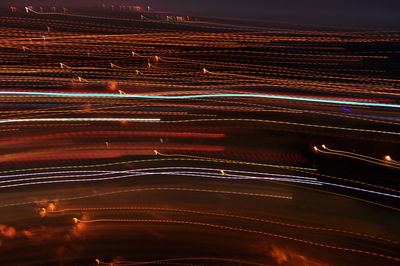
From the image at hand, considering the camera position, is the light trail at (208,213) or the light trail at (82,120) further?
the light trail at (82,120)

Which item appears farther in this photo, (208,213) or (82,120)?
(82,120)

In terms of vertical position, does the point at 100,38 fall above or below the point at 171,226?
above

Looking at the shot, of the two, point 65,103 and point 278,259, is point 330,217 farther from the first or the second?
point 65,103

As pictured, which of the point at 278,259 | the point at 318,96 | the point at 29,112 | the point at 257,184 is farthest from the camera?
the point at 318,96

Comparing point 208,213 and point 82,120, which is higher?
point 82,120

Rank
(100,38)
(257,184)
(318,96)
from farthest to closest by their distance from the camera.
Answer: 1. (100,38)
2. (318,96)
3. (257,184)

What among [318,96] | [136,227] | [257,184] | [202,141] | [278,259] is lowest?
[278,259]

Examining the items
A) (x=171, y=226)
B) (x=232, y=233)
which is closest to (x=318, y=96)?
(x=232, y=233)

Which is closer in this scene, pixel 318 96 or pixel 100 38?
pixel 318 96

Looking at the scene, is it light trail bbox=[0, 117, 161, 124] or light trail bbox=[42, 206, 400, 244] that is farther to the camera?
light trail bbox=[0, 117, 161, 124]

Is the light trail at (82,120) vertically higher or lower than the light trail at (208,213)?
higher

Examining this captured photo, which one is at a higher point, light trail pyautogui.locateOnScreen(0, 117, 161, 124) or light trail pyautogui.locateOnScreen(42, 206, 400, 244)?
light trail pyautogui.locateOnScreen(0, 117, 161, 124)
